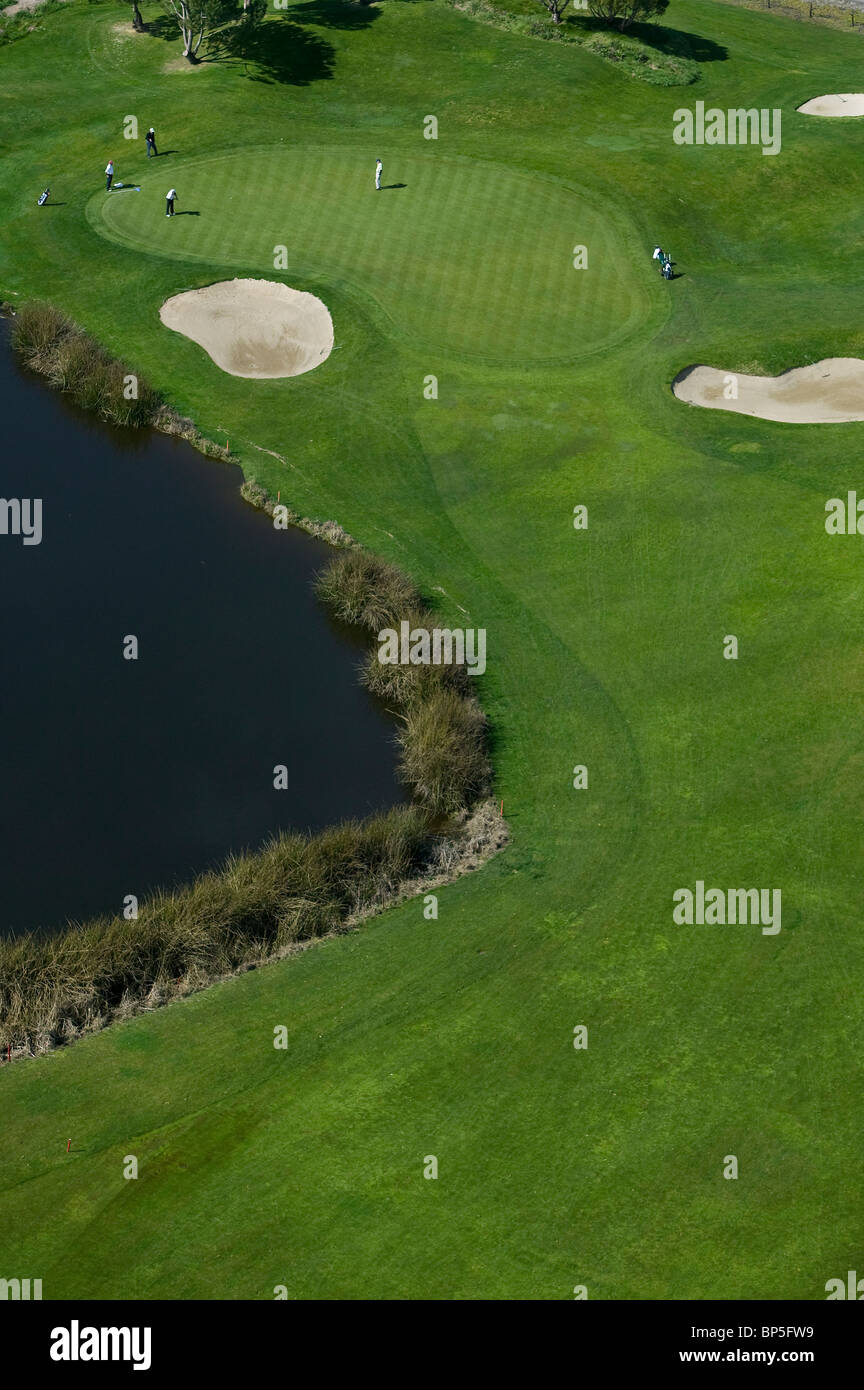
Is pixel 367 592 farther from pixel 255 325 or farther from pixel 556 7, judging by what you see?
pixel 556 7

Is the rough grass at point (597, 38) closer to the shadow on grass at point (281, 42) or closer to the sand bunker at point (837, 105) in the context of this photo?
the sand bunker at point (837, 105)

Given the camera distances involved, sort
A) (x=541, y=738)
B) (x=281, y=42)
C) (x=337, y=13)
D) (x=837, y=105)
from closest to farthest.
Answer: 1. (x=541, y=738)
2. (x=837, y=105)
3. (x=281, y=42)
4. (x=337, y=13)

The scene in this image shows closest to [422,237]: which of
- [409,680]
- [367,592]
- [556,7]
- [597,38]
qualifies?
[597,38]

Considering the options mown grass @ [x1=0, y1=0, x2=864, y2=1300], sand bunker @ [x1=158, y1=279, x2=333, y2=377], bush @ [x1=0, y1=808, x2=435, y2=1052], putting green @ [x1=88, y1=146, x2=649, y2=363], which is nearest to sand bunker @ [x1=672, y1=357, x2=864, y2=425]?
mown grass @ [x1=0, y1=0, x2=864, y2=1300]

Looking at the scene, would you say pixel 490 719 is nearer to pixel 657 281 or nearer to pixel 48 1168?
pixel 48 1168
